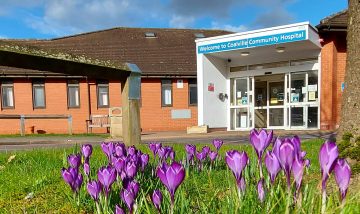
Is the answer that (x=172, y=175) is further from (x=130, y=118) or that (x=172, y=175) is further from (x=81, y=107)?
(x=81, y=107)

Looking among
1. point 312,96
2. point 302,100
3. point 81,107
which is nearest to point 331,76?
point 312,96

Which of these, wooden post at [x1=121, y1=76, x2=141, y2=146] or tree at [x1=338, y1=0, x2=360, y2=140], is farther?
wooden post at [x1=121, y1=76, x2=141, y2=146]

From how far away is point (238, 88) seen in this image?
2031 centimetres

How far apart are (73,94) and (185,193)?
23.8m

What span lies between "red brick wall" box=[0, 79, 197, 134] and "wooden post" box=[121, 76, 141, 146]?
65.4 feet

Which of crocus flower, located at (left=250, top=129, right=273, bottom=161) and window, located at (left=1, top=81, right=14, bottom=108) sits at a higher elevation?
window, located at (left=1, top=81, right=14, bottom=108)

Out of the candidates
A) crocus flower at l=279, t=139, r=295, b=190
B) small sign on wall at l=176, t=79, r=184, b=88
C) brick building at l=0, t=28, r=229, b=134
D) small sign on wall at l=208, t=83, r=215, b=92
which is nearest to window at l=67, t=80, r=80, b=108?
brick building at l=0, t=28, r=229, b=134

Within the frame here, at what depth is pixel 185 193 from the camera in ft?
7.12

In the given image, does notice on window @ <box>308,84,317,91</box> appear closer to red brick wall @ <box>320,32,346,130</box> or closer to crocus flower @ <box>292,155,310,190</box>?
red brick wall @ <box>320,32,346,130</box>

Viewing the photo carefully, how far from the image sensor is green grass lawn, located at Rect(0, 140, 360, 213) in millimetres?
1560

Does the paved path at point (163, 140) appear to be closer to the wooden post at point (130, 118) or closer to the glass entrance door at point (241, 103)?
the glass entrance door at point (241, 103)

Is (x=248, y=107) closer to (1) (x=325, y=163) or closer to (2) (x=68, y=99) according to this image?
(2) (x=68, y=99)

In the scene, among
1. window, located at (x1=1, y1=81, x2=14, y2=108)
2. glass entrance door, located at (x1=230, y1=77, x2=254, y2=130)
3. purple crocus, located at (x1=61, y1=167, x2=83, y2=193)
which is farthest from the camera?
window, located at (x1=1, y1=81, x2=14, y2=108)

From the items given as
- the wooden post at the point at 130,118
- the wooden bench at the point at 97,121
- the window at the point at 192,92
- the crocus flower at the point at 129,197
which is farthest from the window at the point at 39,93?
the crocus flower at the point at 129,197
